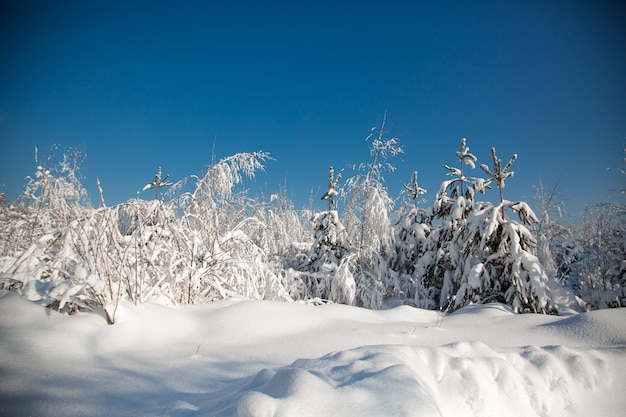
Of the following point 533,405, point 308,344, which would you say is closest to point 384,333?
point 308,344

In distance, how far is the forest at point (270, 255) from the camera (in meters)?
3.09

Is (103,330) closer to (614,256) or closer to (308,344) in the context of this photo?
(308,344)

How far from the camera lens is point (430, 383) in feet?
5.14

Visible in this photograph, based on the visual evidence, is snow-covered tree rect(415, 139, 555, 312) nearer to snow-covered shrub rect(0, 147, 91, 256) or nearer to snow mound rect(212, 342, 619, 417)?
snow mound rect(212, 342, 619, 417)

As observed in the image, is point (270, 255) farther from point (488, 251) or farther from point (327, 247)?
point (488, 251)

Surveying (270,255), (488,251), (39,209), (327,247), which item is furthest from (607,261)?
(39,209)

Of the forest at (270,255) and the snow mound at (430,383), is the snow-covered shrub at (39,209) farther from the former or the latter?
the snow mound at (430,383)

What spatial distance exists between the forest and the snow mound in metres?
1.96

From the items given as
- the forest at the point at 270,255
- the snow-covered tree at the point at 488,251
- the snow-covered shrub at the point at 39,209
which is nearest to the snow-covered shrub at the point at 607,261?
the forest at the point at 270,255

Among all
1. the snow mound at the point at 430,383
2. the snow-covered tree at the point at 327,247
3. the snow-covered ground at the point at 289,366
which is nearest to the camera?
the snow mound at the point at 430,383

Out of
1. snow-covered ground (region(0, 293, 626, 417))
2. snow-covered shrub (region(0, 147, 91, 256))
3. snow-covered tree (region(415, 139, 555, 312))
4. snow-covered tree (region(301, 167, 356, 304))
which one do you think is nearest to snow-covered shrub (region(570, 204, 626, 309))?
snow-covered tree (region(415, 139, 555, 312))

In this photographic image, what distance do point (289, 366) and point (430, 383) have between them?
74cm

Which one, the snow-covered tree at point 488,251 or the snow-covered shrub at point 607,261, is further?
the snow-covered shrub at point 607,261

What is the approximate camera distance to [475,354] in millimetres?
1994
